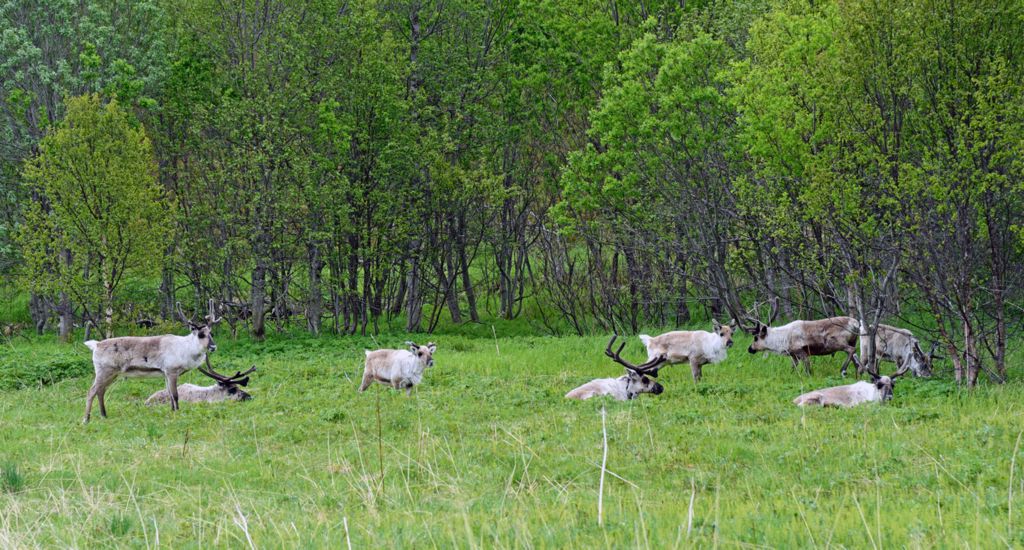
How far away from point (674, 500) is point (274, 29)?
90.5 feet

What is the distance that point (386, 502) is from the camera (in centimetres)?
880

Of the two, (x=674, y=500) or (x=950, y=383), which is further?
(x=950, y=383)

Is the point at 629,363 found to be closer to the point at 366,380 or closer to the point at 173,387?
the point at 366,380

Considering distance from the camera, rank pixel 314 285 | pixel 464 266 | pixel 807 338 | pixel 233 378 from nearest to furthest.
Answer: pixel 233 378, pixel 807 338, pixel 314 285, pixel 464 266

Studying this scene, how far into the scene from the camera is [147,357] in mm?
17391

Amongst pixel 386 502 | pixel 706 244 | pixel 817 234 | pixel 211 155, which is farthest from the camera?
pixel 211 155

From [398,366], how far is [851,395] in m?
8.34

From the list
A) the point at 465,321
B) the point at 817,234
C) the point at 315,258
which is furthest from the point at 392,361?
the point at 465,321

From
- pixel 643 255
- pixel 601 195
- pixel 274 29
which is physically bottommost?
pixel 643 255

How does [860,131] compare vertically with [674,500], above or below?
above

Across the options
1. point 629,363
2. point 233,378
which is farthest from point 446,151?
point 233,378

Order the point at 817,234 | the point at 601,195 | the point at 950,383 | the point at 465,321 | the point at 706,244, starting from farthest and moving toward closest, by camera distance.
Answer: the point at 465,321 → the point at 601,195 → the point at 706,244 → the point at 817,234 → the point at 950,383

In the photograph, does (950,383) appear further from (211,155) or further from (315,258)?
(211,155)

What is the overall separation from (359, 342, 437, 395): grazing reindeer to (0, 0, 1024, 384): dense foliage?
8226mm
